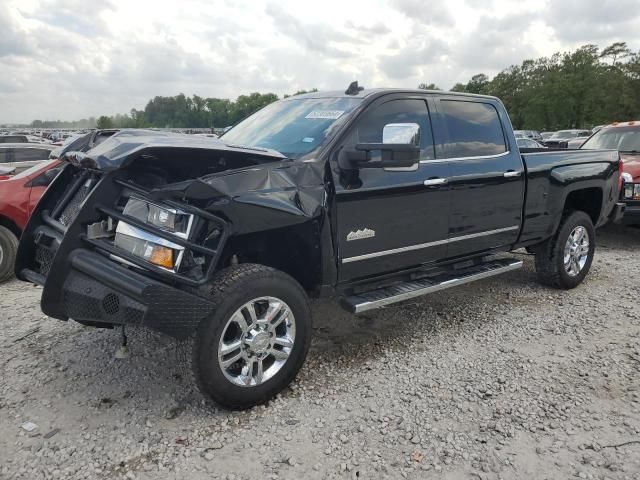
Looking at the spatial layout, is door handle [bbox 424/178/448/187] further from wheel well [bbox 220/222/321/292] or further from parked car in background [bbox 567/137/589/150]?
parked car in background [bbox 567/137/589/150]

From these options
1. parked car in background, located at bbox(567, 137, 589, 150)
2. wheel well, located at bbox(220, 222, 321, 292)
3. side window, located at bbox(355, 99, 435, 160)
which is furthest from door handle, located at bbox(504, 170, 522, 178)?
parked car in background, located at bbox(567, 137, 589, 150)

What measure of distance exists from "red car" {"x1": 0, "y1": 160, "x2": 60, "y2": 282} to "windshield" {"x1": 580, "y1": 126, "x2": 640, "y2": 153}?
8.00 metres

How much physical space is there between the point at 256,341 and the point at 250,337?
44 mm

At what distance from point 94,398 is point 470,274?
9.85 ft

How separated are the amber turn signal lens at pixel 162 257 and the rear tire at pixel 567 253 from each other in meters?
4.04

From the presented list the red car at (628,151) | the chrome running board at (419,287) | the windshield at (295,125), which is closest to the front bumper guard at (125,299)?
the chrome running board at (419,287)

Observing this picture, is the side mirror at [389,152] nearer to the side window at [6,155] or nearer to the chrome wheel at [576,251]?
the chrome wheel at [576,251]

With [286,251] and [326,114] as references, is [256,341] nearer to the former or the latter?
[286,251]

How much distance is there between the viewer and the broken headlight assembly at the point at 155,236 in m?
2.84

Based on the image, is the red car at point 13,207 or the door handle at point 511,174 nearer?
the door handle at point 511,174

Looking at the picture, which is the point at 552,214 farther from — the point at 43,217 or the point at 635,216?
the point at 43,217

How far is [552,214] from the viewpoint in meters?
5.18

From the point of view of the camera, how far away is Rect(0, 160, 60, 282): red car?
5.59 meters

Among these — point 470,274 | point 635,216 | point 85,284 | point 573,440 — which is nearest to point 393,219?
point 470,274
